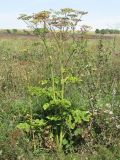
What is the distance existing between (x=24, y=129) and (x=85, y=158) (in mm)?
1030

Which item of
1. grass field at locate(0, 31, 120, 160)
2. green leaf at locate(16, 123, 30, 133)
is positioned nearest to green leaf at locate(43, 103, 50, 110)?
grass field at locate(0, 31, 120, 160)

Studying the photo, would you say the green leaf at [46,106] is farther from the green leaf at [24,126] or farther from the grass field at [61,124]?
the green leaf at [24,126]

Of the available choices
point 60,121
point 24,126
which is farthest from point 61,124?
point 24,126

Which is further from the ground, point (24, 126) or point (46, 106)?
point (46, 106)

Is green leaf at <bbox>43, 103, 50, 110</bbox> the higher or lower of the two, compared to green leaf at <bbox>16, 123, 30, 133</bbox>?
higher

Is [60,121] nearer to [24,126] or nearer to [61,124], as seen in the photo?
[61,124]

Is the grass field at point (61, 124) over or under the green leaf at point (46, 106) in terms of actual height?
under

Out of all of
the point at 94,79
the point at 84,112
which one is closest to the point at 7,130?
the point at 84,112

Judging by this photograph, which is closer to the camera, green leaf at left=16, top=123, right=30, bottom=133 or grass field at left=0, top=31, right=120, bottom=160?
grass field at left=0, top=31, right=120, bottom=160

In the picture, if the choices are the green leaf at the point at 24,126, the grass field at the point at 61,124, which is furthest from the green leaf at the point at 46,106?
the green leaf at the point at 24,126

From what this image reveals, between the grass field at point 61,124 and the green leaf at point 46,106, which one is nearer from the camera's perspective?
the grass field at point 61,124

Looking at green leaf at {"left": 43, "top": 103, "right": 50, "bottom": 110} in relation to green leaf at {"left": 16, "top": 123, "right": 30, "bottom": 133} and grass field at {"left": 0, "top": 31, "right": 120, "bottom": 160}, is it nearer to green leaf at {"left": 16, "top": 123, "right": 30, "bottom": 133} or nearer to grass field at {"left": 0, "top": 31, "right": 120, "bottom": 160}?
grass field at {"left": 0, "top": 31, "right": 120, "bottom": 160}

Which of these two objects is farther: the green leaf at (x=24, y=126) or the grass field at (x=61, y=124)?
the green leaf at (x=24, y=126)

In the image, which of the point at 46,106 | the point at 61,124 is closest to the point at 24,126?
the point at 46,106
